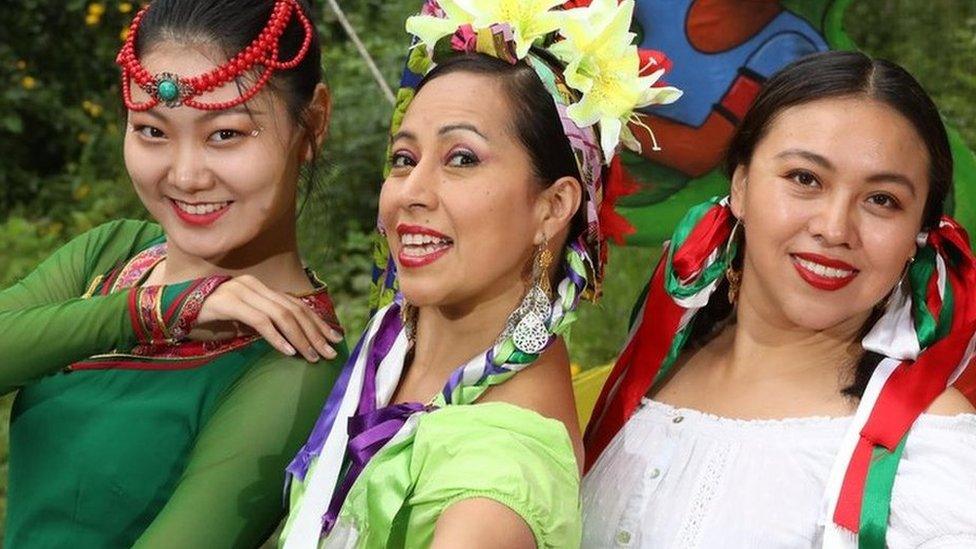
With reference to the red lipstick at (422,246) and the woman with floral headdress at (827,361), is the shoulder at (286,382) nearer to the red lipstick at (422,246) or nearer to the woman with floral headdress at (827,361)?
the red lipstick at (422,246)

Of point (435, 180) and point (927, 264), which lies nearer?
point (435, 180)

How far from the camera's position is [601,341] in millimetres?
4895

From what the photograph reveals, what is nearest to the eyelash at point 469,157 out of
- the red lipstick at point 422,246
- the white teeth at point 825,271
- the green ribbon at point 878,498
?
the red lipstick at point 422,246

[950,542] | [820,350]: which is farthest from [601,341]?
[950,542]

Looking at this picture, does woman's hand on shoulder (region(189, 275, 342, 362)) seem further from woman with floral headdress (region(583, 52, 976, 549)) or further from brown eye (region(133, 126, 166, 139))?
woman with floral headdress (region(583, 52, 976, 549))

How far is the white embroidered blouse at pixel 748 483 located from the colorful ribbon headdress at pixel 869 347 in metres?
0.04

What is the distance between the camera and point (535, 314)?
7.32ft

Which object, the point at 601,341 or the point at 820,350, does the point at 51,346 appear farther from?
the point at 601,341

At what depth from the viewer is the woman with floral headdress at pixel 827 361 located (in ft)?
7.18

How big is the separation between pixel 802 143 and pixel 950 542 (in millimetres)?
630

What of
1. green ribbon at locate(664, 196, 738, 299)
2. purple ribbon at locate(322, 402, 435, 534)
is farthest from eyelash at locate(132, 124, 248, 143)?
green ribbon at locate(664, 196, 738, 299)

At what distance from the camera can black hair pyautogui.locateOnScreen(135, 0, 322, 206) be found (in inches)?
96.0

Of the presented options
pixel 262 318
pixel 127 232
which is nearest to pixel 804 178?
pixel 262 318

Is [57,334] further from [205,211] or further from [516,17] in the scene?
[516,17]
